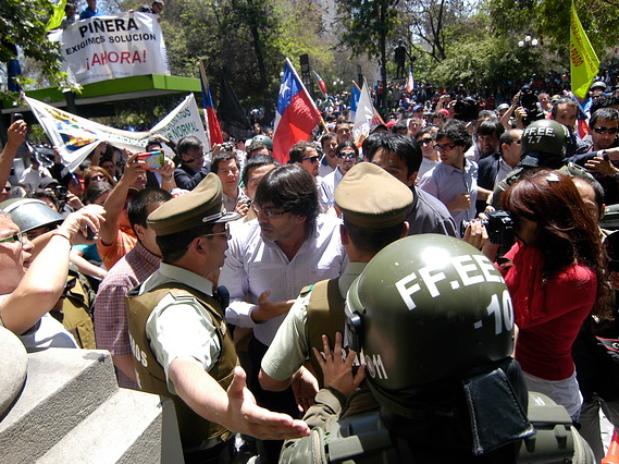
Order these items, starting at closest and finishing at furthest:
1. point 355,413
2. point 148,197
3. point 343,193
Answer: point 355,413
point 343,193
point 148,197

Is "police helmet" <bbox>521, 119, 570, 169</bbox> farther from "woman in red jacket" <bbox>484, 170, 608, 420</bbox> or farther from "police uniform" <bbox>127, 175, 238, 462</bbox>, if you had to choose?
"police uniform" <bbox>127, 175, 238, 462</bbox>

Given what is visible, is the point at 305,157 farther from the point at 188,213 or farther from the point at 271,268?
the point at 188,213

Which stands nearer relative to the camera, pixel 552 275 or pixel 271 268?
pixel 552 275

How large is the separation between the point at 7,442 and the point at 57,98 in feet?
48.4

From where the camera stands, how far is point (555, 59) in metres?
28.0

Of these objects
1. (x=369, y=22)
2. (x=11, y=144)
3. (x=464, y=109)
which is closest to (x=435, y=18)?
(x=369, y=22)

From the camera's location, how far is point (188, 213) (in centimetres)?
180

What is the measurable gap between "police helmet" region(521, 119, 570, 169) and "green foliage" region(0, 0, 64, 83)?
17.2 feet

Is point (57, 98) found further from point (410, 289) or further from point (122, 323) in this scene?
point (410, 289)

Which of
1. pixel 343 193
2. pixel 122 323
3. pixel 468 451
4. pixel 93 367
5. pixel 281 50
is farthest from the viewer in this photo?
pixel 281 50

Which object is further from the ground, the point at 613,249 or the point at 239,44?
the point at 239,44

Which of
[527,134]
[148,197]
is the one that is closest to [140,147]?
[148,197]

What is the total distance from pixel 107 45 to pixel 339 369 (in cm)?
949

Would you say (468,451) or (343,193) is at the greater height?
(343,193)
